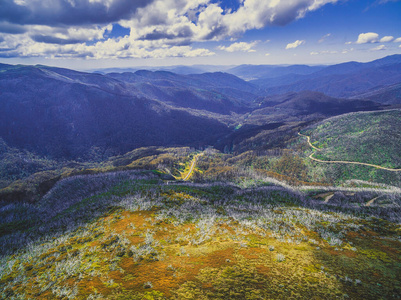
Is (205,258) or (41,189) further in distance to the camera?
(41,189)

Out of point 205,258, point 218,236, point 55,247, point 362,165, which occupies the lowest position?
point 362,165

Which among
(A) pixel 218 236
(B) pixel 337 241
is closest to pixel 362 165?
(B) pixel 337 241

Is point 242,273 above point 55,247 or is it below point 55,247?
above

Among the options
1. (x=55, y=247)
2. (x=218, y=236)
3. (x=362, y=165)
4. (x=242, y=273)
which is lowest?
(x=362, y=165)

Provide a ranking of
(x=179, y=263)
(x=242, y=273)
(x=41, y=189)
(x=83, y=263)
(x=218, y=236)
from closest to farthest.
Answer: (x=242, y=273) < (x=179, y=263) < (x=83, y=263) < (x=218, y=236) < (x=41, y=189)

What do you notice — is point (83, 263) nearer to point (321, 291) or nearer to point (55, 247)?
point (55, 247)

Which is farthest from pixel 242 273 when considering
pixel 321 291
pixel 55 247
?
pixel 55 247

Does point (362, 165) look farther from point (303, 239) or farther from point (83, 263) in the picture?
point (83, 263)

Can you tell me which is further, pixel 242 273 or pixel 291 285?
pixel 242 273

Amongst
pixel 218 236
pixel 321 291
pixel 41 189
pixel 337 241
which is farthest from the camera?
pixel 41 189
